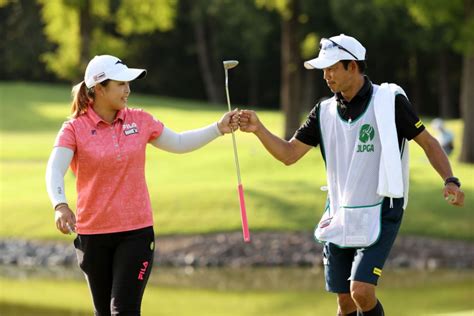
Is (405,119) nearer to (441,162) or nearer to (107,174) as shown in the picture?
(441,162)

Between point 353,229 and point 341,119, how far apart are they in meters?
0.64

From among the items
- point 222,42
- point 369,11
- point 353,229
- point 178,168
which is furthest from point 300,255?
point 222,42

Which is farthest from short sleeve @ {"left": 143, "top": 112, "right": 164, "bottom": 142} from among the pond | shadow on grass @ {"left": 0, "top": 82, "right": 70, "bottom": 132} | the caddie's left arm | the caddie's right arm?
shadow on grass @ {"left": 0, "top": 82, "right": 70, "bottom": 132}

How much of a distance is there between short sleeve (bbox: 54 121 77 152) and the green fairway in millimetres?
13317

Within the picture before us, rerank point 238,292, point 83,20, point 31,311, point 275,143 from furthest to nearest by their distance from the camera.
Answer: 1. point 83,20
2. point 238,292
3. point 31,311
4. point 275,143

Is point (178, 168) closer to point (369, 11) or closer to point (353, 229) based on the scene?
point (353, 229)

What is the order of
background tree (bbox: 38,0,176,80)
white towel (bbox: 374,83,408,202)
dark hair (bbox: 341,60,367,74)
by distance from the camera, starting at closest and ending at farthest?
white towel (bbox: 374,83,408,202), dark hair (bbox: 341,60,367,74), background tree (bbox: 38,0,176,80)

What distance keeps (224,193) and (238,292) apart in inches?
237

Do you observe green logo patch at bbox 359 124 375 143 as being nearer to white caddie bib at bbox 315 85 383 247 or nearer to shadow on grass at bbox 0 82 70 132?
white caddie bib at bbox 315 85 383 247

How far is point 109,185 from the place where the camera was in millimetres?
6984

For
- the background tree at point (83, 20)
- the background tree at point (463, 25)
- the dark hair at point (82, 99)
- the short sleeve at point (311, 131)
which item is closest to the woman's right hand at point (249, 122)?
the short sleeve at point (311, 131)

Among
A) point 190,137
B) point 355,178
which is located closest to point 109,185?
point 190,137

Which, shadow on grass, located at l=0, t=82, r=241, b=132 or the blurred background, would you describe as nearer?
the blurred background

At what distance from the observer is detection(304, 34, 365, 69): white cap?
7082 millimetres
